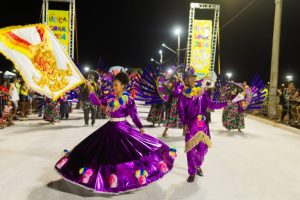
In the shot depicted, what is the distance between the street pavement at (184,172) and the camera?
4.54 m

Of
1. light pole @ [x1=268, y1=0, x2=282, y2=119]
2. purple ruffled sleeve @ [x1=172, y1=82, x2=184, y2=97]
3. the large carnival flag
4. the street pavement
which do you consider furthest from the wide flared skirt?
light pole @ [x1=268, y1=0, x2=282, y2=119]

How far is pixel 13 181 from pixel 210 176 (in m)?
3.20

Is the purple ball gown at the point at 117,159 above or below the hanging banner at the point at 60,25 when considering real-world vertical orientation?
below

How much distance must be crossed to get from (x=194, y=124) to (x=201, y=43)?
1319cm

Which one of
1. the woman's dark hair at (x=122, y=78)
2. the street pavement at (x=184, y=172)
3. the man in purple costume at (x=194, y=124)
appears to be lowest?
the street pavement at (x=184, y=172)

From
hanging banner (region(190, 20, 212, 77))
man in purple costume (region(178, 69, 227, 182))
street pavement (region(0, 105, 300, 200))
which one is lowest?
street pavement (region(0, 105, 300, 200))

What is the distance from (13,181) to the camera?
194 inches

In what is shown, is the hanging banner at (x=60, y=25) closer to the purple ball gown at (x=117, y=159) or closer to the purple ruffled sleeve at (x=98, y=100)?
the purple ruffled sleeve at (x=98, y=100)

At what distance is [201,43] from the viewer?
58.5 ft

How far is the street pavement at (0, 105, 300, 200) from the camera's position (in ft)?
14.9

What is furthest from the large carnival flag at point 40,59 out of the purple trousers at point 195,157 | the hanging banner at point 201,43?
the hanging banner at point 201,43

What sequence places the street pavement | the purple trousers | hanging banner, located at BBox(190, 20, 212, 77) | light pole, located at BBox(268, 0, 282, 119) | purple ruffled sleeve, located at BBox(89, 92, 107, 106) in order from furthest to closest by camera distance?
hanging banner, located at BBox(190, 20, 212, 77), light pole, located at BBox(268, 0, 282, 119), the purple trousers, purple ruffled sleeve, located at BBox(89, 92, 107, 106), the street pavement

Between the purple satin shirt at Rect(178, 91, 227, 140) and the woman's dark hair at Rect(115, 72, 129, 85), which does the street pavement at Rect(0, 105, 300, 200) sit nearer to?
the purple satin shirt at Rect(178, 91, 227, 140)

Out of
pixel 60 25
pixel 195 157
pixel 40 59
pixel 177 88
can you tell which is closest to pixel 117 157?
pixel 195 157
